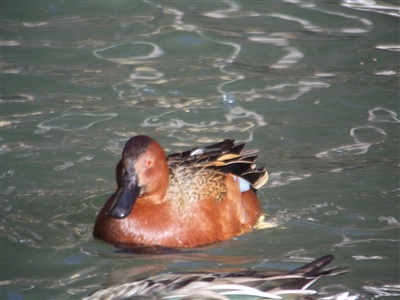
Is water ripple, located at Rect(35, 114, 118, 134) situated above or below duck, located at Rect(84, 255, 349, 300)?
below

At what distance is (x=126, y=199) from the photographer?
5.15 m

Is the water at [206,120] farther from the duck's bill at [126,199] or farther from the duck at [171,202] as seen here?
the duck's bill at [126,199]

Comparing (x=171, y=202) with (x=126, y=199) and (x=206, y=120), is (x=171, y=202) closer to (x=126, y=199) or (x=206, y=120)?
(x=126, y=199)

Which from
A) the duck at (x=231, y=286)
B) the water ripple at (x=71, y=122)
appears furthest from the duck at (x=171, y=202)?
the water ripple at (x=71, y=122)

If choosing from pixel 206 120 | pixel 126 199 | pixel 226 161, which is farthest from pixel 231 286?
pixel 206 120

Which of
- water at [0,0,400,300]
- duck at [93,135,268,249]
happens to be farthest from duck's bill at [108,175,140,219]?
water at [0,0,400,300]

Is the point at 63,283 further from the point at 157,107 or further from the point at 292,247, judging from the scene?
the point at 157,107

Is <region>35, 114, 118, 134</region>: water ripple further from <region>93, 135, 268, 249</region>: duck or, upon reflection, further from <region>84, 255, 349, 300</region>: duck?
<region>84, 255, 349, 300</region>: duck

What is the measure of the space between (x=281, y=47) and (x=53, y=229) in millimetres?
4673

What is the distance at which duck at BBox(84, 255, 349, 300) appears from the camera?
368 cm

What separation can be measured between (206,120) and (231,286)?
13.0 ft

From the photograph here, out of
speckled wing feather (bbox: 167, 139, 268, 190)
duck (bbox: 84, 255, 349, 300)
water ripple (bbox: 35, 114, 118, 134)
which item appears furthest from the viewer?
water ripple (bbox: 35, 114, 118, 134)

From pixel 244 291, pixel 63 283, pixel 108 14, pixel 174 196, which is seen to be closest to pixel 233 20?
pixel 108 14

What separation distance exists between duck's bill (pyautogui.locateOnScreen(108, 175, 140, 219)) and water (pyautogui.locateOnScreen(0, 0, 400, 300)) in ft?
1.17
